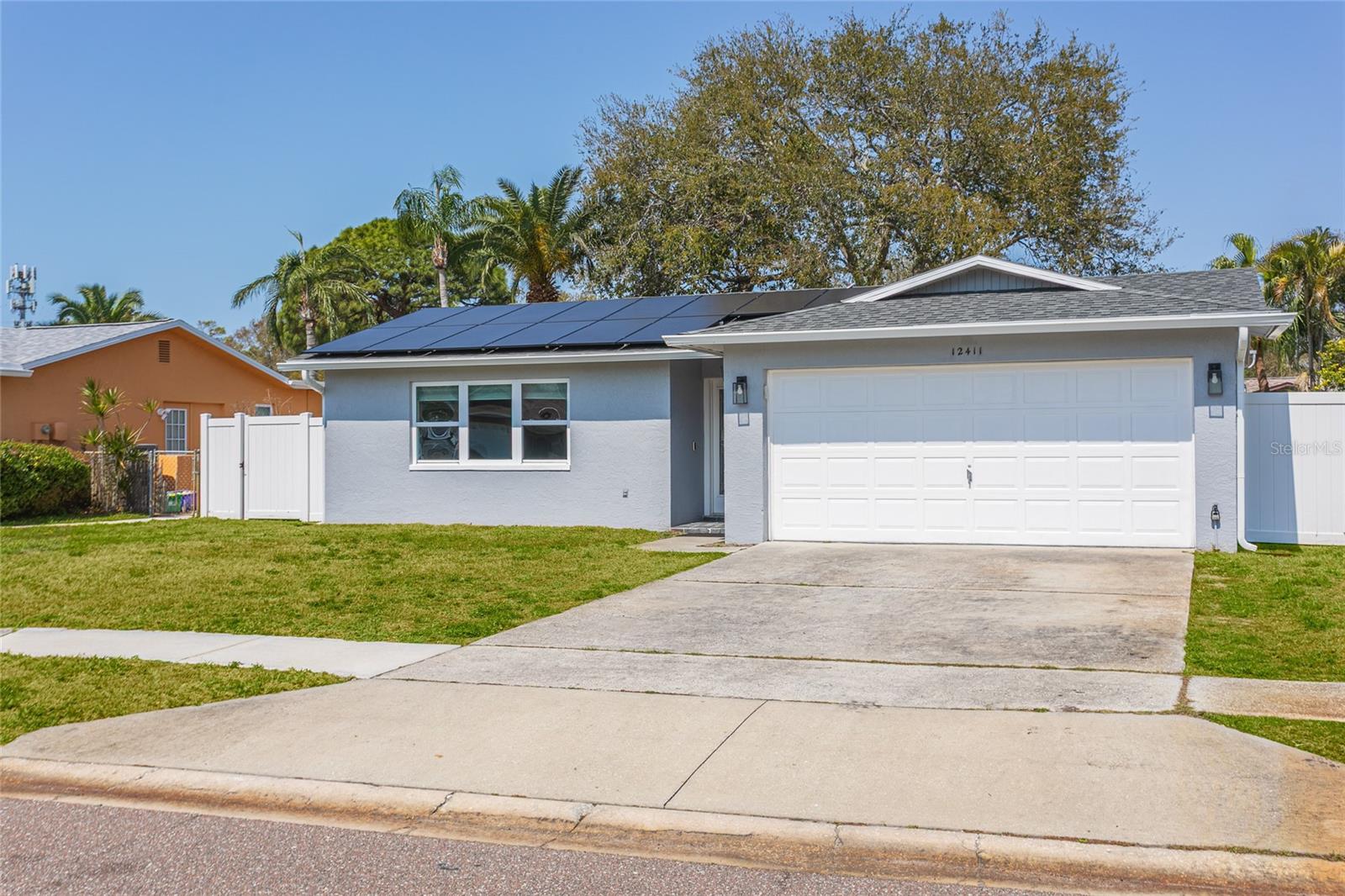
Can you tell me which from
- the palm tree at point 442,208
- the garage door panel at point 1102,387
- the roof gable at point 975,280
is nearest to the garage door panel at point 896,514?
the garage door panel at point 1102,387

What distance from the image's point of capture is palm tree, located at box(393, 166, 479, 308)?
35.5 m

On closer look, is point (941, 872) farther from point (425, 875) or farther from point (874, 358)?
point (874, 358)

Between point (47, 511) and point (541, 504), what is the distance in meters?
10.5

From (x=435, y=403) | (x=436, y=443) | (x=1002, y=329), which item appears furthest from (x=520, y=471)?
(x=1002, y=329)

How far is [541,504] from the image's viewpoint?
1825 centimetres

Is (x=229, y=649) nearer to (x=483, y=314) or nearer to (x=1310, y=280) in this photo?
(x=483, y=314)

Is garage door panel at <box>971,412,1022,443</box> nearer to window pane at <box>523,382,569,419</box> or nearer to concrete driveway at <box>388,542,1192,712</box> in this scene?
concrete driveway at <box>388,542,1192,712</box>

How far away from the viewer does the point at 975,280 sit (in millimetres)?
17062

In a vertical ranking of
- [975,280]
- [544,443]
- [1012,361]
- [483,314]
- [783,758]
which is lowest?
[783,758]

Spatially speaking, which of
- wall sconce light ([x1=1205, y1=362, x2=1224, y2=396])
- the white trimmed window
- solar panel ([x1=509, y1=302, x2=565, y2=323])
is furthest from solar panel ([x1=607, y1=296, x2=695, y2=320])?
wall sconce light ([x1=1205, y1=362, x2=1224, y2=396])

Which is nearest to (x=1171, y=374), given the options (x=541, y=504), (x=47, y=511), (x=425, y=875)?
(x=541, y=504)

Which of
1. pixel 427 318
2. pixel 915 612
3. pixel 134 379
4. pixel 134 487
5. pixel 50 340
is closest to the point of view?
pixel 915 612

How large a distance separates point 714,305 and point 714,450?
2823 millimetres

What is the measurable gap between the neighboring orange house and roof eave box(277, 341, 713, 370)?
3.18 metres
